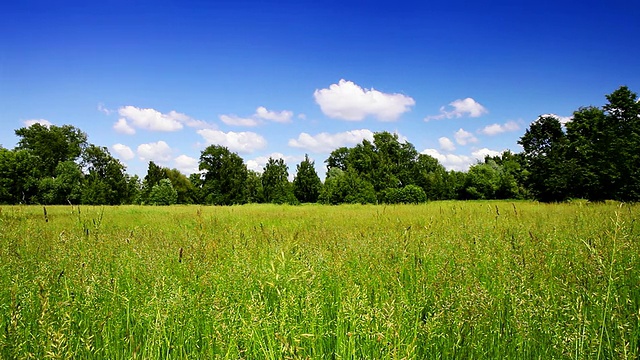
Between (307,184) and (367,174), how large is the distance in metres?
7.51

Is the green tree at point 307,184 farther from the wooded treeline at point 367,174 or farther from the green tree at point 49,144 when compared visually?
the green tree at point 49,144

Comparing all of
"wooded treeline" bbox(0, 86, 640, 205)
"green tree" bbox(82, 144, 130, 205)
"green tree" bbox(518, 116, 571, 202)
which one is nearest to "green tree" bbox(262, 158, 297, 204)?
"wooded treeline" bbox(0, 86, 640, 205)

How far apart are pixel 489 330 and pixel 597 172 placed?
117 ft

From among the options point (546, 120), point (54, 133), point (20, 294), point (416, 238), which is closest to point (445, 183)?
point (546, 120)

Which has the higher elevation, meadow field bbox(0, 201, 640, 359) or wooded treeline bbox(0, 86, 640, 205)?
wooded treeline bbox(0, 86, 640, 205)

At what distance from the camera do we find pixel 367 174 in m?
40.9

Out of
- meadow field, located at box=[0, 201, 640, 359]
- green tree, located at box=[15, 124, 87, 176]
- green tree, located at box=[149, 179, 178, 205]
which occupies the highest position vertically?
green tree, located at box=[15, 124, 87, 176]

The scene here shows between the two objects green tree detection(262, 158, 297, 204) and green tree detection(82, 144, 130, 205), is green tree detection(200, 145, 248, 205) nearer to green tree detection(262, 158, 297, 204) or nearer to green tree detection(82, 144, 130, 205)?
green tree detection(262, 158, 297, 204)

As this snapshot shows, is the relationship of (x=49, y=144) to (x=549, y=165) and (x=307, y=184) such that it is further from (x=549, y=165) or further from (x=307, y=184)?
(x=549, y=165)

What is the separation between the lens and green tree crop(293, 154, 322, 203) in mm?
40500

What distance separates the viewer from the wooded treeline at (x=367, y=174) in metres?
29.8

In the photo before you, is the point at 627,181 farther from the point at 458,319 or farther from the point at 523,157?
the point at 458,319

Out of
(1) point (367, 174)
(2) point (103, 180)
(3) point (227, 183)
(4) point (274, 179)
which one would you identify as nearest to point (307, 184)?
(4) point (274, 179)

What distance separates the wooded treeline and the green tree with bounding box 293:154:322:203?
12 centimetres
